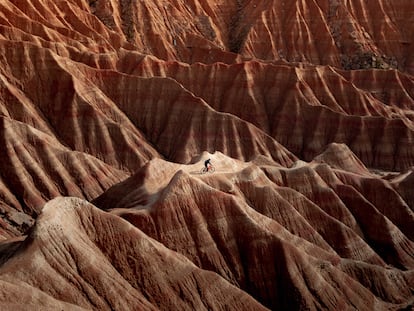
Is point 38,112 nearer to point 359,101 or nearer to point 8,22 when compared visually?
point 8,22

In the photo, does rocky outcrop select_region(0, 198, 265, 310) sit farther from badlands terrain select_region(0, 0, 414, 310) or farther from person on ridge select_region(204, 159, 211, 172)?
person on ridge select_region(204, 159, 211, 172)

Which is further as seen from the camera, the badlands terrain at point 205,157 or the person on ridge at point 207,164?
the person on ridge at point 207,164

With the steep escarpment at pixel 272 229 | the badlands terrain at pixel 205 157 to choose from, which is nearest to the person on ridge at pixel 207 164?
the steep escarpment at pixel 272 229

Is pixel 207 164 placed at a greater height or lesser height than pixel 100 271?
greater

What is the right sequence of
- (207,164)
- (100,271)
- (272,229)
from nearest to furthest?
(100,271), (272,229), (207,164)

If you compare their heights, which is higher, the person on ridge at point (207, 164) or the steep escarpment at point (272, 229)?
the person on ridge at point (207, 164)

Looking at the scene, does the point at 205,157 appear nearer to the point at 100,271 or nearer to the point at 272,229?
the point at 272,229

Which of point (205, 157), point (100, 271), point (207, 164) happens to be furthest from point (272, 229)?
point (100, 271)

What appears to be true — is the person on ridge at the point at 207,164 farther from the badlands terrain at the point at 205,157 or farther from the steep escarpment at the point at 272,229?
the badlands terrain at the point at 205,157

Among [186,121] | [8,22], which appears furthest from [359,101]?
[8,22]
